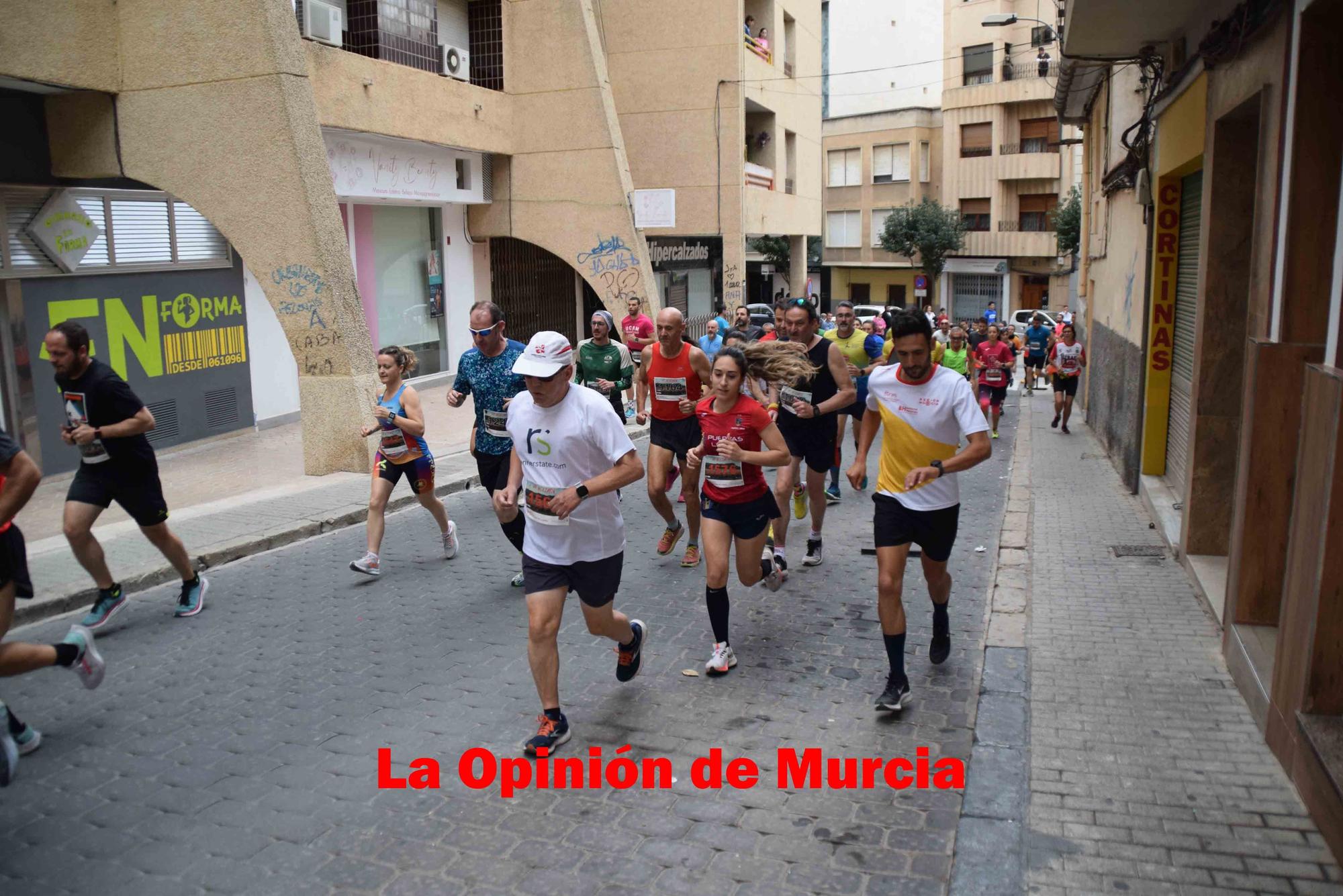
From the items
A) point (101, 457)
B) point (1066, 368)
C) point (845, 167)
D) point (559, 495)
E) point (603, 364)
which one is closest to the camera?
point (559, 495)

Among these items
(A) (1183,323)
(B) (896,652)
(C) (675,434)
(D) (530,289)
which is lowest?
(B) (896,652)

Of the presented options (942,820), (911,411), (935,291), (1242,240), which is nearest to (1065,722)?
(942,820)

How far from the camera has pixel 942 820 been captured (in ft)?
14.4

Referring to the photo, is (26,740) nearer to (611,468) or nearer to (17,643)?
(17,643)

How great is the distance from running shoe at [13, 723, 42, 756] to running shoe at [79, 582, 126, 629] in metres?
1.83

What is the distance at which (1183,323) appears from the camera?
986cm

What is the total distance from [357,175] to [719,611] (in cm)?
1348

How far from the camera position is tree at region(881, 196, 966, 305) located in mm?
50625

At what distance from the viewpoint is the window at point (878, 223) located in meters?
54.3

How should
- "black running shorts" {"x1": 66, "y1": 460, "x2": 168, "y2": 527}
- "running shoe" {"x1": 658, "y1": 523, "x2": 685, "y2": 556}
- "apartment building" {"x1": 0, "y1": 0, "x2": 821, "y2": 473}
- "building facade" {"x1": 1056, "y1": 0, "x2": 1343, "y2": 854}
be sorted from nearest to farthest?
"building facade" {"x1": 1056, "y1": 0, "x2": 1343, "y2": 854}, "black running shorts" {"x1": 66, "y1": 460, "x2": 168, "y2": 527}, "running shoe" {"x1": 658, "y1": 523, "x2": 685, "y2": 556}, "apartment building" {"x1": 0, "y1": 0, "x2": 821, "y2": 473}

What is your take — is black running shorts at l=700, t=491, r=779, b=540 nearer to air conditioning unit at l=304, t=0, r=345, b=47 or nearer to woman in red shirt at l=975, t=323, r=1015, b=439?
woman in red shirt at l=975, t=323, r=1015, b=439

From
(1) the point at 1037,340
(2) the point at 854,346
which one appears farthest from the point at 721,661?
(1) the point at 1037,340

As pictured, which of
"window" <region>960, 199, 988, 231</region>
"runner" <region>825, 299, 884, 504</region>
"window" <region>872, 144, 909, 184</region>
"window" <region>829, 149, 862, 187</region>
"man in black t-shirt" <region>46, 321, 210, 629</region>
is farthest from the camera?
"window" <region>829, 149, 862, 187</region>

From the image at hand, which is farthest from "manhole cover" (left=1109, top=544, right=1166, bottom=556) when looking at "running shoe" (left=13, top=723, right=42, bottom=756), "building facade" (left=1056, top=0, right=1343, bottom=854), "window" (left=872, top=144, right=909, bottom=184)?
"window" (left=872, top=144, right=909, bottom=184)
